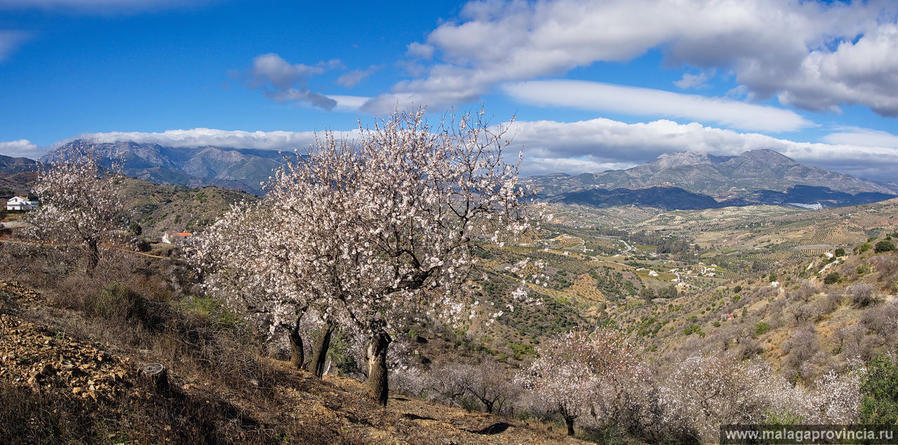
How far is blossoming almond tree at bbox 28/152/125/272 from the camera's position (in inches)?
976

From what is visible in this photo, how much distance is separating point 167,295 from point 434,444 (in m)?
17.0

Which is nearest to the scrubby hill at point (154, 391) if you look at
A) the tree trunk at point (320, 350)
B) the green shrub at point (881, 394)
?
the tree trunk at point (320, 350)

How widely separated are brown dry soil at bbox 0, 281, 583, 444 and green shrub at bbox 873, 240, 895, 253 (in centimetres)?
4985

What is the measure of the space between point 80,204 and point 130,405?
25295 mm

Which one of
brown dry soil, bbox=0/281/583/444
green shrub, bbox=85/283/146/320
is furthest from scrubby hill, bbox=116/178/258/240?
brown dry soil, bbox=0/281/583/444

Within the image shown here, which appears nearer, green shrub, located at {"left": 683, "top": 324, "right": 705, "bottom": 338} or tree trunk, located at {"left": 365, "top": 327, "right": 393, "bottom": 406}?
tree trunk, located at {"left": 365, "top": 327, "right": 393, "bottom": 406}

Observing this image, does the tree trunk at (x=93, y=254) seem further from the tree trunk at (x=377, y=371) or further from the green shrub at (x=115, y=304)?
the tree trunk at (x=377, y=371)

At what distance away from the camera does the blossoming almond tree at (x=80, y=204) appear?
24.8m

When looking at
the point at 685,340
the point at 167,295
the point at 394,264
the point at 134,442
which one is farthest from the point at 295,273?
the point at 685,340

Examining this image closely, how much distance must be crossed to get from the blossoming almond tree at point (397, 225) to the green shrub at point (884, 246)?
49.3 m

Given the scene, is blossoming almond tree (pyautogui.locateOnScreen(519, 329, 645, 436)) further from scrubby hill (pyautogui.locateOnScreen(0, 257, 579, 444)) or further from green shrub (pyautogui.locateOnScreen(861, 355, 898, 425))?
green shrub (pyautogui.locateOnScreen(861, 355, 898, 425))

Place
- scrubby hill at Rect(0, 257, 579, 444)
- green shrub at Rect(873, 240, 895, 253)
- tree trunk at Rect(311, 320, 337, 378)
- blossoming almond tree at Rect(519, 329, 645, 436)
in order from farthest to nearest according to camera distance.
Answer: green shrub at Rect(873, 240, 895, 253) < blossoming almond tree at Rect(519, 329, 645, 436) < tree trunk at Rect(311, 320, 337, 378) < scrubby hill at Rect(0, 257, 579, 444)

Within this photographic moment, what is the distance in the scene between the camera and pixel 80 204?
998 inches

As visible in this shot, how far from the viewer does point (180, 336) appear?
12070mm
